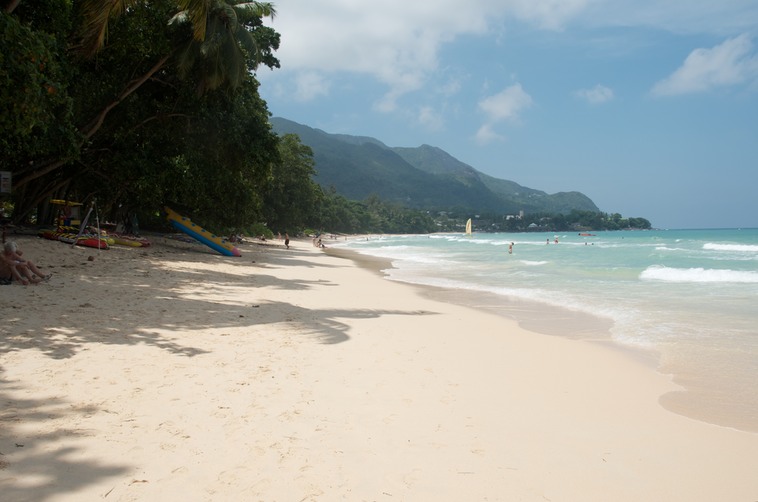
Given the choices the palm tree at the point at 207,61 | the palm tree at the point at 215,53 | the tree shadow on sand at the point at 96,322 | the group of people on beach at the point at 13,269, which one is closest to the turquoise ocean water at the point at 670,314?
the tree shadow on sand at the point at 96,322

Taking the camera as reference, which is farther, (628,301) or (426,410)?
(628,301)

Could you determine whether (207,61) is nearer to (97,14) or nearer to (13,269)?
(97,14)

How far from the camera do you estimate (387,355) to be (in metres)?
5.96

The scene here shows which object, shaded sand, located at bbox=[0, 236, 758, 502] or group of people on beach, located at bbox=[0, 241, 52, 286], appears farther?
group of people on beach, located at bbox=[0, 241, 52, 286]

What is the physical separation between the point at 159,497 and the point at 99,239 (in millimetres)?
14138

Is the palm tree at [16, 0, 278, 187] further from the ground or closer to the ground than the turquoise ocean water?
further from the ground

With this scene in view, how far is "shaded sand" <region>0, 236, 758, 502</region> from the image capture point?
9.40ft

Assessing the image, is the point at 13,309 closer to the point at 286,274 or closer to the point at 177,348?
the point at 177,348

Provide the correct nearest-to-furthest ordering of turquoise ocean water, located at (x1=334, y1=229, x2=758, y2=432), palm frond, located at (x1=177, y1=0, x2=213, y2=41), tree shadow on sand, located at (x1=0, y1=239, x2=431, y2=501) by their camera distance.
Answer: tree shadow on sand, located at (x1=0, y1=239, x2=431, y2=501)
turquoise ocean water, located at (x1=334, y1=229, x2=758, y2=432)
palm frond, located at (x1=177, y1=0, x2=213, y2=41)

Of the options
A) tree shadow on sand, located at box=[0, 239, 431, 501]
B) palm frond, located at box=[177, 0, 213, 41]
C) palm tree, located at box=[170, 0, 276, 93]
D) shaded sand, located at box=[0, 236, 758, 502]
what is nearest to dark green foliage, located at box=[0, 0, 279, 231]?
palm tree, located at box=[170, 0, 276, 93]

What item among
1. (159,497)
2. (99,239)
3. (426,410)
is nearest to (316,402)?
(426,410)

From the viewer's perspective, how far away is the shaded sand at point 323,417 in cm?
287

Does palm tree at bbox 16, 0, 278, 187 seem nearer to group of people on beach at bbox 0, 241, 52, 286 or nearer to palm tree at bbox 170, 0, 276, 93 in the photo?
palm tree at bbox 170, 0, 276, 93

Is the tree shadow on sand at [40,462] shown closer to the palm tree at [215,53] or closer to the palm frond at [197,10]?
the palm frond at [197,10]
